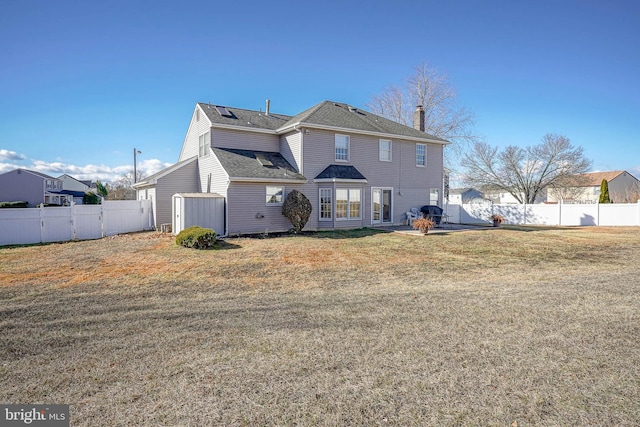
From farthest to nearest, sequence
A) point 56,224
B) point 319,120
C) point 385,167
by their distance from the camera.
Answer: point 385,167, point 319,120, point 56,224

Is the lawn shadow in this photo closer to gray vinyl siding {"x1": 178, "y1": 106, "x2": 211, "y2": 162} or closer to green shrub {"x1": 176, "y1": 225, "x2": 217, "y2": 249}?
green shrub {"x1": 176, "y1": 225, "x2": 217, "y2": 249}

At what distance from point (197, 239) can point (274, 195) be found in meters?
5.55

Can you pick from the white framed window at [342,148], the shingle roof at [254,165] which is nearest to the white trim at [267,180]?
the shingle roof at [254,165]

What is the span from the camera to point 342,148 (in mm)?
18828

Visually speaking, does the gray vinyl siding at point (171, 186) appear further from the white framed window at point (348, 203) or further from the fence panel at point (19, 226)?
the white framed window at point (348, 203)

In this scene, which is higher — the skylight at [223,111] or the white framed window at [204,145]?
the skylight at [223,111]

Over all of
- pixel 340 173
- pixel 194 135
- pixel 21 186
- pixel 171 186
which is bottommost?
pixel 171 186

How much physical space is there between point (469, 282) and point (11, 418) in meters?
8.04

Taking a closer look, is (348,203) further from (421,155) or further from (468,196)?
(468,196)

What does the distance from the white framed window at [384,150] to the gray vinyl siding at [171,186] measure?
10.9 m

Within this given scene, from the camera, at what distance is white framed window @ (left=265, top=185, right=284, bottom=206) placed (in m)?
16.7

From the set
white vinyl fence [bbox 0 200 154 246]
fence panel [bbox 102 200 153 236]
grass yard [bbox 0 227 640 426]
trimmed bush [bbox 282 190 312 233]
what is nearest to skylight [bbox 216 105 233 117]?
trimmed bush [bbox 282 190 312 233]

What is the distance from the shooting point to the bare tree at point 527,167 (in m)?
33.8
